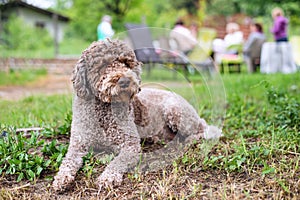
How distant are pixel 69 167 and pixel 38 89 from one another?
22.7 ft

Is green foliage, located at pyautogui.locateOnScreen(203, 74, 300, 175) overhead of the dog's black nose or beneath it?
beneath

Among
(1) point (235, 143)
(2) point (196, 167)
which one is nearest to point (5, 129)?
(2) point (196, 167)

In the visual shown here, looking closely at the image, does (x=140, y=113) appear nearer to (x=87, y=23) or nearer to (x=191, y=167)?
(x=191, y=167)

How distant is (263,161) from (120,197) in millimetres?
1266

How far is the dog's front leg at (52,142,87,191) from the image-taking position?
278 centimetres

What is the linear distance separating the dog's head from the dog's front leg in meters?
0.49

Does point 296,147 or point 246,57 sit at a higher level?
point 246,57

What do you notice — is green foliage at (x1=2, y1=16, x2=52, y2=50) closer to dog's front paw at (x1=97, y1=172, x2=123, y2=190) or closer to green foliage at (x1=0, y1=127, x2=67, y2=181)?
green foliage at (x1=0, y1=127, x2=67, y2=181)

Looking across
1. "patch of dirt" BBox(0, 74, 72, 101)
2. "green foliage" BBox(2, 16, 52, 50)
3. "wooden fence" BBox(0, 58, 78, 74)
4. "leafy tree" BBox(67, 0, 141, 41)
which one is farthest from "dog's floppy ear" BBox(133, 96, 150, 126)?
"leafy tree" BBox(67, 0, 141, 41)

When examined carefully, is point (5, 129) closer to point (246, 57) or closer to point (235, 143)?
point (235, 143)

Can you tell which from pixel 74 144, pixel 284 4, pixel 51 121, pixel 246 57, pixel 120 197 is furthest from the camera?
pixel 284 4

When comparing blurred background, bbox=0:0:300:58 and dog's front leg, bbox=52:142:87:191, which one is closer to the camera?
dog's front leg, bbox=52:142:87:191

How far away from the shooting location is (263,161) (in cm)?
319

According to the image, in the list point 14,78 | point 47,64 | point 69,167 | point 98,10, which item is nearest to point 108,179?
point 69,167
